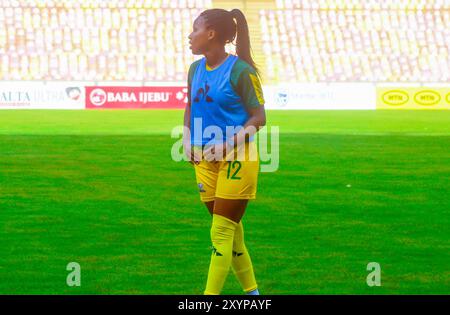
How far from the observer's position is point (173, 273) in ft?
27.3

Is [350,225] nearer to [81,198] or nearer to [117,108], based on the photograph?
[81,198]

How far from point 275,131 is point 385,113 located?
1293cm

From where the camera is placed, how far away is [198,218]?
11742 mm

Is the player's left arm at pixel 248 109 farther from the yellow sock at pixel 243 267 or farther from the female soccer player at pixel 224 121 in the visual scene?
the yellow sock at pixel 243 267

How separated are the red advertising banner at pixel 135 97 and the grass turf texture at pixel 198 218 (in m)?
17.0

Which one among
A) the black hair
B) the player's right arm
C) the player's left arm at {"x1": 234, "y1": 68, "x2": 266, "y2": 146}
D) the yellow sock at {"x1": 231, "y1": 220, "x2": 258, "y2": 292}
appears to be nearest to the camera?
the player's left arm at {"x1": 234, "y1": 68, "x2": 266, "y2": 146}

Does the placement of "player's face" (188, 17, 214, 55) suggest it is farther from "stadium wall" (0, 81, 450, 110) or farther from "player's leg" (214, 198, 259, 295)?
"stadium wall" (0, 81, 450, 110)

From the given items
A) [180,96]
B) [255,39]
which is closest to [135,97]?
[180,96]

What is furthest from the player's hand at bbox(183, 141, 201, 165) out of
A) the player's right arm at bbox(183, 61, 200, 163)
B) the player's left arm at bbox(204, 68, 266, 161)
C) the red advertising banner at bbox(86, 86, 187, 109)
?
the red advertising banner at bbox(86, 86, 187, 109)

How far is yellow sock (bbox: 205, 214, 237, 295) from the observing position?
20.5 ft

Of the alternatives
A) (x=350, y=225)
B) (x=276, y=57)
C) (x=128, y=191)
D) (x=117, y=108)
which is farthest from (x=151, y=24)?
(x=350, y=225)

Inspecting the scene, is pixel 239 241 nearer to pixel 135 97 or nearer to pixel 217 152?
pixel 217 152

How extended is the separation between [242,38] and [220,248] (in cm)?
137

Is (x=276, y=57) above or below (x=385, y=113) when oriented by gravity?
above
